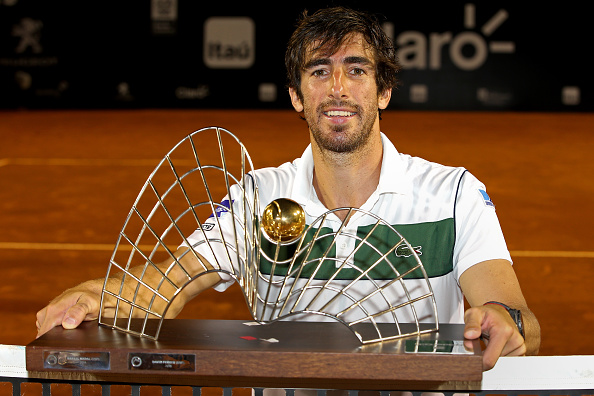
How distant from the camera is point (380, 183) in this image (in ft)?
8.09

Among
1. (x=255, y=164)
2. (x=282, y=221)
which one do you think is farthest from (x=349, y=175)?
(x=255, y=164)

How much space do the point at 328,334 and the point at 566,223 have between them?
5.39 meters

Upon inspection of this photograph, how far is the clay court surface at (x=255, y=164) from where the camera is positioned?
4.66 metres

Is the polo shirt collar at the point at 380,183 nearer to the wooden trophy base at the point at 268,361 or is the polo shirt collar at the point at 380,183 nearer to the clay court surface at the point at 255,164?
the wooden trophy base at the point at 268,361

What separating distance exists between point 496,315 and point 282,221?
0.46 meters

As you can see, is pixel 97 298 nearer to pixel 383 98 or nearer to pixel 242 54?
pixel 383 98

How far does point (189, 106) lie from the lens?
14.0 metres

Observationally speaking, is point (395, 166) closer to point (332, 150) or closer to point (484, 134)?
point (332, 150)

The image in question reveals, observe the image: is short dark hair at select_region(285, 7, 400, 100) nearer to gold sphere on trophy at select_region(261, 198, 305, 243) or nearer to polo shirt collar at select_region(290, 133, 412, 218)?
polo shirt collar at select_region(290, 133, 412, 218)

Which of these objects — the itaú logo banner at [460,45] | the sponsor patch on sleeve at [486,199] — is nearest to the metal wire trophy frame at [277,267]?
the sponsor patch on sleeve at [486,199]

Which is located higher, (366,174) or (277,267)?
(366,174)

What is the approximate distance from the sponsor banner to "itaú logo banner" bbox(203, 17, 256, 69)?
0.05ft

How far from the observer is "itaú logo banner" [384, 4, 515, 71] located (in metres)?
13.5

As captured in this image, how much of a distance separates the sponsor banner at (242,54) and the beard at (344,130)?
37.4 ft
